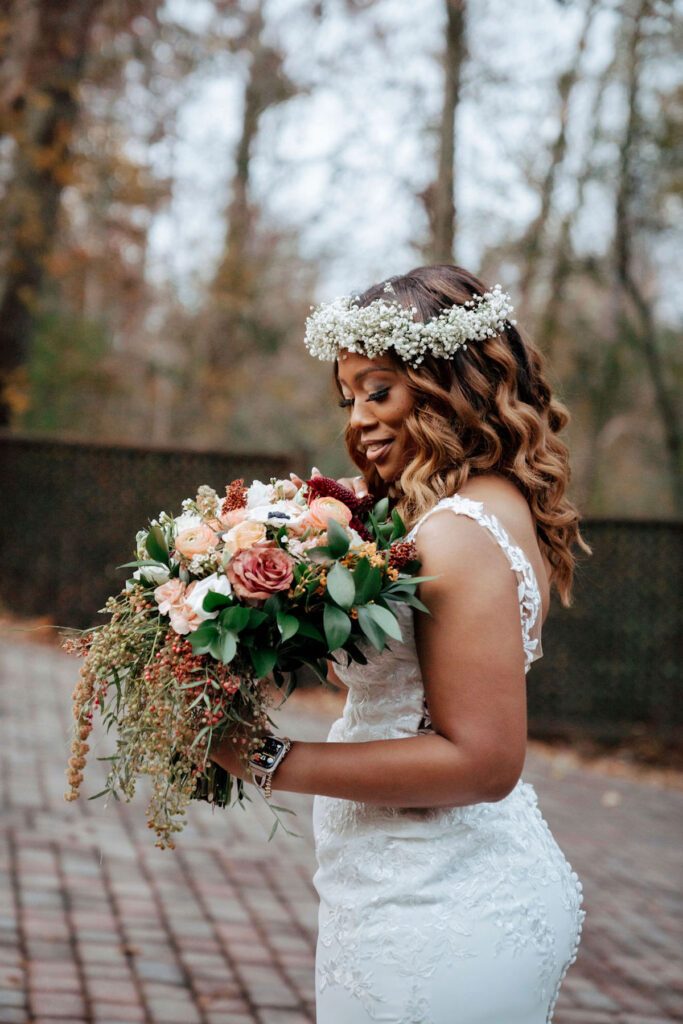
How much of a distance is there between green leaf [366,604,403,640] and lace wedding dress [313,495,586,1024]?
0.16 m

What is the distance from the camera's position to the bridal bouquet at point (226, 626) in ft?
5.64

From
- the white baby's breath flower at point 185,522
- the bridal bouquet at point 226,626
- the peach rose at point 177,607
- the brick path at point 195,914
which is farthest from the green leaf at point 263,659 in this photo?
the brick path at point 195,914

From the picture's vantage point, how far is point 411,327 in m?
A: 2.03

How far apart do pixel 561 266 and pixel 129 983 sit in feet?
29.9

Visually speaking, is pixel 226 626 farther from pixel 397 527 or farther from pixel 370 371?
pixel 370 371

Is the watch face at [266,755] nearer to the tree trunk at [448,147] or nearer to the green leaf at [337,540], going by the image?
the green leaf at [337,540]

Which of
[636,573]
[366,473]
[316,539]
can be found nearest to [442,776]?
[316,539]

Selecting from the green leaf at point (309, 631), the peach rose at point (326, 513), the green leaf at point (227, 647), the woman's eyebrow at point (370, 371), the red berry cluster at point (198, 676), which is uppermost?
the woman's eyebrow at point (370, 371)

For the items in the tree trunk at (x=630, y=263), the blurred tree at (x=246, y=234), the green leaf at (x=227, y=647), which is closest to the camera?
the green leaf at (x=227, y=647)

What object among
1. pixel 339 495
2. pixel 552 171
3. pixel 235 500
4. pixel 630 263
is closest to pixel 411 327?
pixel 339 495

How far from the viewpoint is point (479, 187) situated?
10117 mm

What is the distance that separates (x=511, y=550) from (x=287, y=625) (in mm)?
461

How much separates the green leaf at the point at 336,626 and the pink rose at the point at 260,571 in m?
0.09

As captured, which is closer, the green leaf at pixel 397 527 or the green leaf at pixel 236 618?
the green leaf at pixel 236 618
